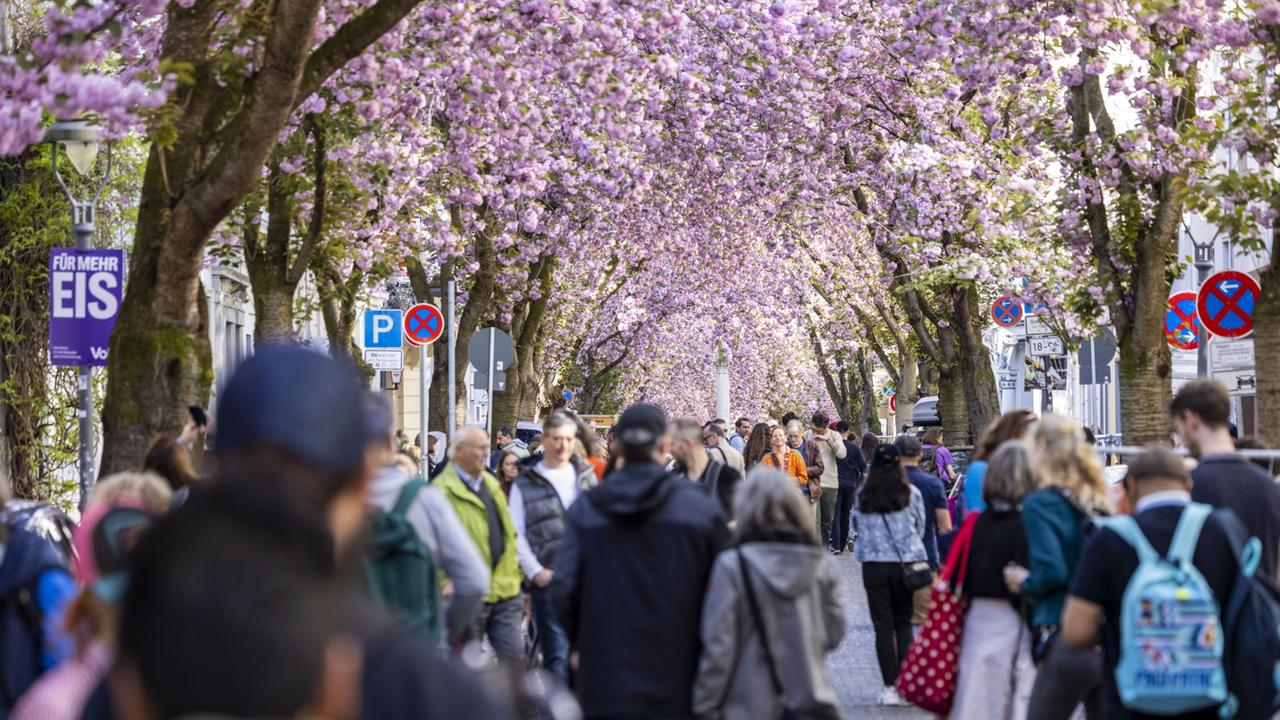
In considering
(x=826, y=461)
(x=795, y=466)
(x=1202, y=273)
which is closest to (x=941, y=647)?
(x=795, y=466)

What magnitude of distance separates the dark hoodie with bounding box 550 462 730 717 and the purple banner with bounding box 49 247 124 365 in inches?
324

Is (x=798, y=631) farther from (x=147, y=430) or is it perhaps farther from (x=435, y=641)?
(x=147, y=430)

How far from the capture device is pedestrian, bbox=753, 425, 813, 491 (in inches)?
910

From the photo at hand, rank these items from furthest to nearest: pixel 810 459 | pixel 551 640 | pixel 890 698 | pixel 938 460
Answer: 1. pixel 810 459
2. pixel 938 460
3. pixel 890 698
4. pixel 551 640

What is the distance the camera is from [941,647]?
8656mm

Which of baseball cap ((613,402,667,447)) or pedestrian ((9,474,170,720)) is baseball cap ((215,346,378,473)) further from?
baseball cap ((613,402,667,447))

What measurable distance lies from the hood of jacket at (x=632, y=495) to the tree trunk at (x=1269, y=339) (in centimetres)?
880

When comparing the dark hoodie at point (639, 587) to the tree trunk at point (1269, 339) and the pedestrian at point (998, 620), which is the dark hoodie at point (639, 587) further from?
the tree trunk at point (1269, 339)

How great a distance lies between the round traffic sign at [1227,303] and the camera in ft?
59.8

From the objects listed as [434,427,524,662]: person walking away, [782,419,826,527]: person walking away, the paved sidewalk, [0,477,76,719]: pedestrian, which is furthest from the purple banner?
[782,419,826,527]: person walking away

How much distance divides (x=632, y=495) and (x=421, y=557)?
4.16 feet

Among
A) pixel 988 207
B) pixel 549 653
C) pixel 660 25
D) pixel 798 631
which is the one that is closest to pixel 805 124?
pixel 988 207

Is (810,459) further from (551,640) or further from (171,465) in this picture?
(171,465)

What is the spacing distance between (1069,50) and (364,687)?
16484 mm
